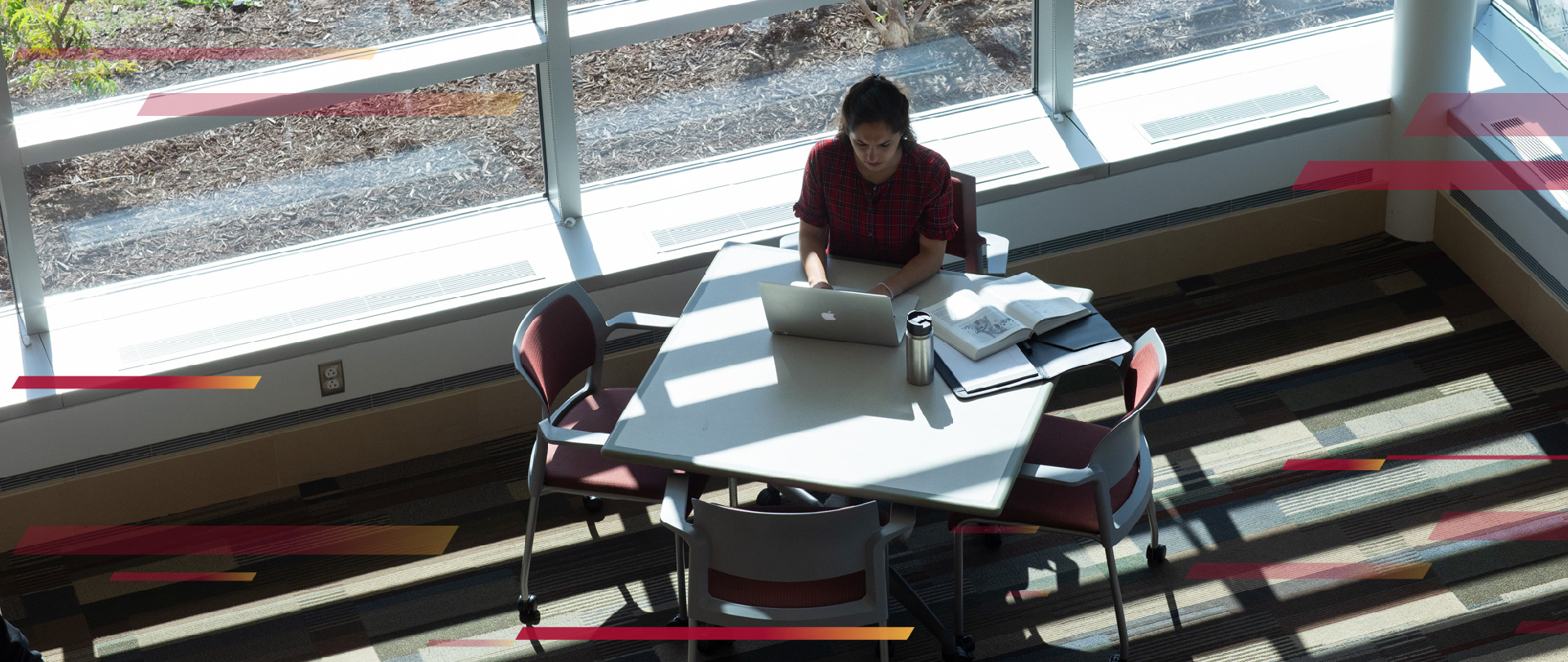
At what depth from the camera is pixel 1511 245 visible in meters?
5.68

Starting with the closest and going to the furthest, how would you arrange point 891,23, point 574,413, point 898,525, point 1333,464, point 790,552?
point 790,552
point 898,525
point 574,413
point 1333,464
point 891,23

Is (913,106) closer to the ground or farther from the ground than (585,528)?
farther from the ground

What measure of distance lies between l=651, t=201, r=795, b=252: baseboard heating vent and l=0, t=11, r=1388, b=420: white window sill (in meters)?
0.02

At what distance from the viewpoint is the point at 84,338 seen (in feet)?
16.4

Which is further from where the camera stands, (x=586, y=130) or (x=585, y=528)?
(x=586, y=130)

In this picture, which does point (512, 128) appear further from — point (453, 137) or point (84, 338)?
point (84, 338)

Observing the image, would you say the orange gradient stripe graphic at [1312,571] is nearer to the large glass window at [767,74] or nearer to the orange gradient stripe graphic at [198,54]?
the large glass window at [767,74]

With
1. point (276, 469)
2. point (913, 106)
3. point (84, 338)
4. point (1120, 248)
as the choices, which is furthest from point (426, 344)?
point (1120, 248)

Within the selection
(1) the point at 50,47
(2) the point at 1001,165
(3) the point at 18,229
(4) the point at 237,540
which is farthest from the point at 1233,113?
(3) the point at 18,229

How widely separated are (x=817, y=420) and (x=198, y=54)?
2504 millimetres

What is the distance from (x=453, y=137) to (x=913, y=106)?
1.89 metres

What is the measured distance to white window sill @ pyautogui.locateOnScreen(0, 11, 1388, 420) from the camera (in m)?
5.02

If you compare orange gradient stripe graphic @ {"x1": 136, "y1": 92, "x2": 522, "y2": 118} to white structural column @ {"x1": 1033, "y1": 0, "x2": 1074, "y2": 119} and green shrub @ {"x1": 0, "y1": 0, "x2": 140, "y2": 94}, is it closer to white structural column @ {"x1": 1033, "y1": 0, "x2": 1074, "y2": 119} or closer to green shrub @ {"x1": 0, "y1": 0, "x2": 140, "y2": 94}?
green shrub @ {"x1": 0, "y1": 0, "x2": 140, "y2": 94}

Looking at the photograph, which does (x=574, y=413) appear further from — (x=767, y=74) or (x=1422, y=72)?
(x=1422, y=72)
